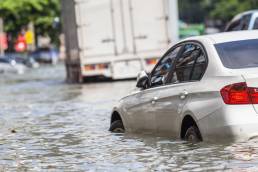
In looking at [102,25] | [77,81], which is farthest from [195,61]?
[77,81]

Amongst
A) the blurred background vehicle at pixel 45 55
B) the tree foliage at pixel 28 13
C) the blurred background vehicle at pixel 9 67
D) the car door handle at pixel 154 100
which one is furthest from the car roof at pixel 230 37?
the blurred background vehicle at pixel 45 55

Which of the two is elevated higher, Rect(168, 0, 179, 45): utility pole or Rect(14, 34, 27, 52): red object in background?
Rect(168, 0, 179, 45): utility pole

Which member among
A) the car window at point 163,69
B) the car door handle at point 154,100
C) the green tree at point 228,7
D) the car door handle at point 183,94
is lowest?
the car door handle at point 154,100

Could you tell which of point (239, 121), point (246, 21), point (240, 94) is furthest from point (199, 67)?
point (246, 21)

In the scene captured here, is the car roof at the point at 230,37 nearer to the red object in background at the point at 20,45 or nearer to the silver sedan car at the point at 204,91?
the silver sedan car at the point at 204,91

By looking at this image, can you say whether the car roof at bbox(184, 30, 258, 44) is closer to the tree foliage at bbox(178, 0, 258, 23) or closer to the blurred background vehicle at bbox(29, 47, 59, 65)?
the blurred background vehicle at bbox(29, 47, 59, 65)

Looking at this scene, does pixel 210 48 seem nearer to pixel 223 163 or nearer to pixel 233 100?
pixel 233 100

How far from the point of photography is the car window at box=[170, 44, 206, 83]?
941 cm

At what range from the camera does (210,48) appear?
369 inches

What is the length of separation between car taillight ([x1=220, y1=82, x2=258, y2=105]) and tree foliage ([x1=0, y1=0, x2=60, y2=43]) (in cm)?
6637

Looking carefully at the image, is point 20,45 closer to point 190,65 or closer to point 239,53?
point 190,65

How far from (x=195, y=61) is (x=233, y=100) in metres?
1.03

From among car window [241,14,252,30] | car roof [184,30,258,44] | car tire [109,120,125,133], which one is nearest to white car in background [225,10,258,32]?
car window [241,14,252,30]

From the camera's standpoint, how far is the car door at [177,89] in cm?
949
